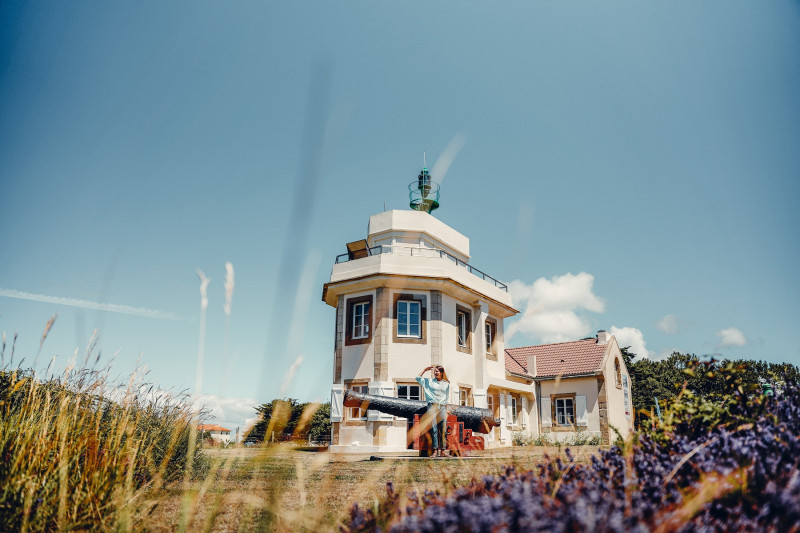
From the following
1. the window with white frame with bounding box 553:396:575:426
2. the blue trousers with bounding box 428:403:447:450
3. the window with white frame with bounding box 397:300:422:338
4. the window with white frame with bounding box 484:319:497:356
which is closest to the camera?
the blue trousers with bounding box 428:403:447:450

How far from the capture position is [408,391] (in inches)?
677

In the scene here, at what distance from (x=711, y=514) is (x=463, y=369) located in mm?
17029

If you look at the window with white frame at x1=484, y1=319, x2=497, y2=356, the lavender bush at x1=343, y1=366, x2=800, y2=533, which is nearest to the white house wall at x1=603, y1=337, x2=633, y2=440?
the window with white frame at x1=484, y1=319, x2=497, y2=356

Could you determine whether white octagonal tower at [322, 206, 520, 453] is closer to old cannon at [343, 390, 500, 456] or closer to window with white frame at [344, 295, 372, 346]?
window with white frame at [344, 295, 372, 346]

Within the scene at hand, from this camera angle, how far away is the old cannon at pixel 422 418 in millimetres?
11031

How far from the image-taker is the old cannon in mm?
11031

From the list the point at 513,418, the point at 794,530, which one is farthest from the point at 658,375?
the point at 794,530

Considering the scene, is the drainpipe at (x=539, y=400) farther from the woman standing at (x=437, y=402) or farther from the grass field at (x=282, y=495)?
the grass field at (x=282, y=495)

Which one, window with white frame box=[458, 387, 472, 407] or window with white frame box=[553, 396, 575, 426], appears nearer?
window with white frame box=[458, 387, 472, 407]

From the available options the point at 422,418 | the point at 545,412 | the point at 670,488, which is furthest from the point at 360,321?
the point at 670,488

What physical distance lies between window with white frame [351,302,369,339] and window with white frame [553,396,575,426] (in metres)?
10.6

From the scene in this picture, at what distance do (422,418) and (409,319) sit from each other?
660cm

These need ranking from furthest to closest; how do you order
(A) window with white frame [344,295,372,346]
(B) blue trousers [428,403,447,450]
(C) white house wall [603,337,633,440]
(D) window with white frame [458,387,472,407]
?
(C) white house wall [603,337,633,440] < (D) window with white frame [458,387,472,407] < (A) window with white frame [344,295,372,346] < (B) blue trousers [428,403,447,450]

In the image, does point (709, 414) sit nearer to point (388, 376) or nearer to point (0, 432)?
point (0, 432)
